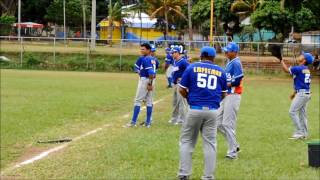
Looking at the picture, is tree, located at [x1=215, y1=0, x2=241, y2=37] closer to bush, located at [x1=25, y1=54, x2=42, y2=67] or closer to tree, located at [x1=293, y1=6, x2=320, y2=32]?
tree, located at [x1=293, y1=6, x2=320, y2=32]

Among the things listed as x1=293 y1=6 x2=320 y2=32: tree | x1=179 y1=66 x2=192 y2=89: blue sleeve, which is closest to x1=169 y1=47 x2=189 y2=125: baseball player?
x1=179 y1=66 x2=192 y2=89: blue sleeve

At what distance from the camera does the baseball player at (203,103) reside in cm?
825

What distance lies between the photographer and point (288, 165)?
33.1ft

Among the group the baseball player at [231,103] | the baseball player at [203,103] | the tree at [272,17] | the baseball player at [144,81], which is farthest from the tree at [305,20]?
the baseball player at [203,103]

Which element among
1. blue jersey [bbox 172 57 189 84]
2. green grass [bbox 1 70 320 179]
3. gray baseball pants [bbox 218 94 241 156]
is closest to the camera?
green grass [bbox 1 70 320 179]

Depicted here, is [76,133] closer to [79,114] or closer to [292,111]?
[79,114]

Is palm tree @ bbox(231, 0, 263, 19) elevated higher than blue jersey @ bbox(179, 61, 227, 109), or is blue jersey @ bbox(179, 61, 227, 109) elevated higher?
palm tree @ bbox(231, 0, 263, 19)

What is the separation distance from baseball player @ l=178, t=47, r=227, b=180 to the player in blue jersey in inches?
183

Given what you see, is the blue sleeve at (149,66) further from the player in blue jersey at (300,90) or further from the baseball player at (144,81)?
the player in blue jersey at (300,90)

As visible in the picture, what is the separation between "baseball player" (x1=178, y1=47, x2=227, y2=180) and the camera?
8.25 metres

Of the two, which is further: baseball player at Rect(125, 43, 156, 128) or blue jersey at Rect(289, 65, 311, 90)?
baseball player at Rect(125, 43, 156, 128)

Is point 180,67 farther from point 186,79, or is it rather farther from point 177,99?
point 186,79

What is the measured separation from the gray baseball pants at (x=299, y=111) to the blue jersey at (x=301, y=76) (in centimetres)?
18

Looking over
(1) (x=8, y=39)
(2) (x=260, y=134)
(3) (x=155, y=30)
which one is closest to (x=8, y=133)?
(2) (x=260, y=134)
